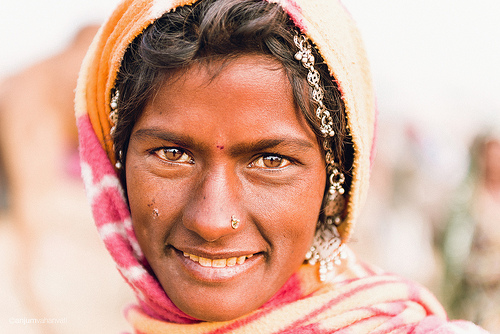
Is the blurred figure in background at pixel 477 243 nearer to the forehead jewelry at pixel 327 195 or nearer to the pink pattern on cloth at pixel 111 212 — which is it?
the forehead jewelry at pixel 327 195

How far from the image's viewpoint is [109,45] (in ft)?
4.85

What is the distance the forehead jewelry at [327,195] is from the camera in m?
1.29

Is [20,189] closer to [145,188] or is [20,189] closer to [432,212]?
[145,188]

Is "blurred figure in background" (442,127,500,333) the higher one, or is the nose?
the nose

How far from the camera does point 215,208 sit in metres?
1.19

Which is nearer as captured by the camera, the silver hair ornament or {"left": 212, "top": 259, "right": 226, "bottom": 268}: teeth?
{"left": 212, "top": 259, "right": 226, "bottom": 268}: teeth

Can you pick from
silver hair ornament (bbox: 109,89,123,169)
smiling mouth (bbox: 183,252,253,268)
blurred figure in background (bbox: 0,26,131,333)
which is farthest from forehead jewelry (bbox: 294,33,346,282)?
blurred figure in background (bbox: 0,26,131,333)

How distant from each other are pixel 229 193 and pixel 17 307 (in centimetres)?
343

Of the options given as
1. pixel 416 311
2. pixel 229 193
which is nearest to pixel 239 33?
pixel 229 193

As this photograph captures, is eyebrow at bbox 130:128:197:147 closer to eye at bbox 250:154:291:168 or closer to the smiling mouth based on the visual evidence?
eye at bbox 250:154:291:168

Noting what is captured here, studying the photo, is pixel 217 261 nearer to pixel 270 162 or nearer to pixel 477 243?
pixel 270 162

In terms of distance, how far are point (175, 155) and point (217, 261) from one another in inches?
12.4

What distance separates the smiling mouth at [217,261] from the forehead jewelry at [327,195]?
0.29 metres

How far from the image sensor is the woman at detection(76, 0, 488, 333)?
121 centimetres
